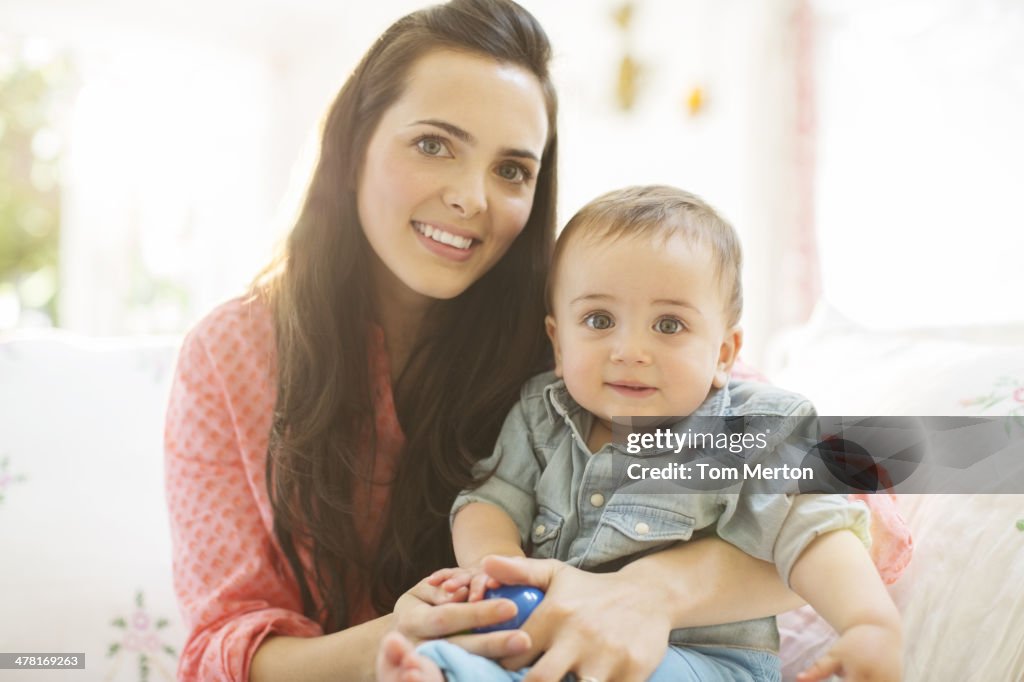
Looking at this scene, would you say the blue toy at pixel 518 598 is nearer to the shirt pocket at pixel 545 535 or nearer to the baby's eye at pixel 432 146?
the shirt pocket at pixel 545 535

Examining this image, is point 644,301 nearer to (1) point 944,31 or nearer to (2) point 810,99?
(1) point 944,31

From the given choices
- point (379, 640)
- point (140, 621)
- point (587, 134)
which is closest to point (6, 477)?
point (140, 621)

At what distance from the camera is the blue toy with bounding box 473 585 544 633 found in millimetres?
860

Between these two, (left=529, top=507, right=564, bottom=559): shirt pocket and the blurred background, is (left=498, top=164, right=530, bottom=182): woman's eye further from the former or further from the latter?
the blurred background

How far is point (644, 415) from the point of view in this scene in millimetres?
1014

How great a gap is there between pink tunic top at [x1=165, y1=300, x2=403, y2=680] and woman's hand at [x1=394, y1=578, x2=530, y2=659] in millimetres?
287

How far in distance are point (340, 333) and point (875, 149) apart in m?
2.35

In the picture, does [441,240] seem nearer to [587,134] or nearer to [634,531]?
[634,531]

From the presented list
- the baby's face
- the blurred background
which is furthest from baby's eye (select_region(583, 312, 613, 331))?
the blurred background

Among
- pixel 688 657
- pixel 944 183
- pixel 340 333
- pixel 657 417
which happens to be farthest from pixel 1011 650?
pixel 944 183

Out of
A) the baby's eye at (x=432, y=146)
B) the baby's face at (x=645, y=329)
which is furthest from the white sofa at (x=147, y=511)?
the baby's eye at (x=432, y=146)

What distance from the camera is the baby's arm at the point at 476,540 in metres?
0.91

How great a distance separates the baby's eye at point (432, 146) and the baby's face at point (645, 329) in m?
0.28

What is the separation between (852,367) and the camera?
140 cm
